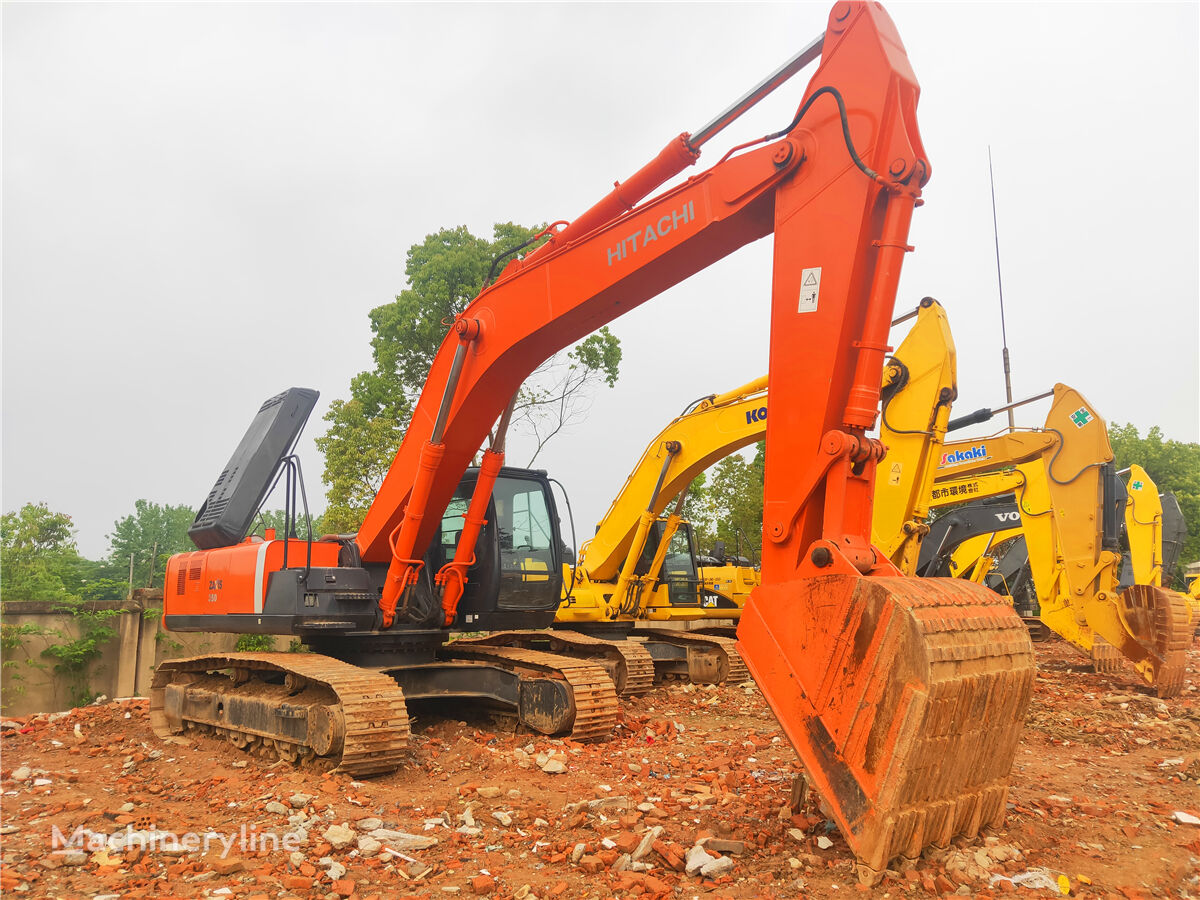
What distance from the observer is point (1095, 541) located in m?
9.33

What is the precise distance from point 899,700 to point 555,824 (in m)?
2.13

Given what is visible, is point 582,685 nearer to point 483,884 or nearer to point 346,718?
point 346,718

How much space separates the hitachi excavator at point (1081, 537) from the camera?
29.3ft

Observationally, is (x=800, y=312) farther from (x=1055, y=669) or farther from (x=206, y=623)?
(x=1055, y=669)

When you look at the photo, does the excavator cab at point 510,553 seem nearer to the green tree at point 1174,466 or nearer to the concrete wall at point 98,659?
the concrete wall at point 98,659

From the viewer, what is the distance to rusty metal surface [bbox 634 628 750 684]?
988cm

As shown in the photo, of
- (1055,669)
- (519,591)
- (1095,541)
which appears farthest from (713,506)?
(519,591)

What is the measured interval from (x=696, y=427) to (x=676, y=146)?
527 centimetres

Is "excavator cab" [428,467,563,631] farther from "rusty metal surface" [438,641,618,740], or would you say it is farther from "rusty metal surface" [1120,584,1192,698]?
"rusty metal surface" [1120,584,1192,698]

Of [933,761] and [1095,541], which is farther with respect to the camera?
[1095,541]

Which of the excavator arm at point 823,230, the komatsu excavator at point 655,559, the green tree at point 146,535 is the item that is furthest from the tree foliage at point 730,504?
the green tree at point 146,535

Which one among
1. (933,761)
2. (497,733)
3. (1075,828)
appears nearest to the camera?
(933,761)

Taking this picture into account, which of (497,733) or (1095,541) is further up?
(1095,541)

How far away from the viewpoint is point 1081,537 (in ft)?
30.9
